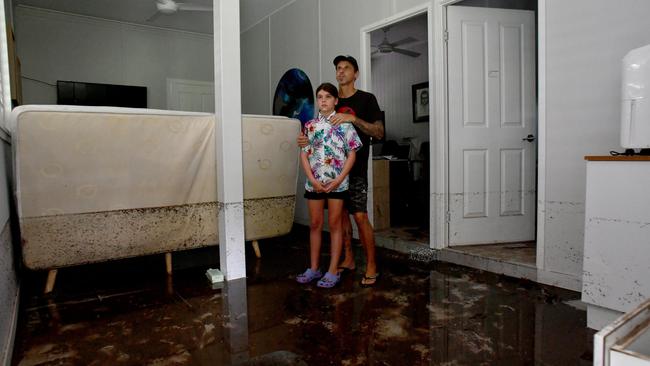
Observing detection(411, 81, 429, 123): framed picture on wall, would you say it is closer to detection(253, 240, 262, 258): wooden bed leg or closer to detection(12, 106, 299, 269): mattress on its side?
detection(12, 106, 299, 269): mattress on its side

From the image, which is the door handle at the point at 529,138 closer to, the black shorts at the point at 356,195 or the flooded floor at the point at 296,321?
the flooded floor at the point at 296,321

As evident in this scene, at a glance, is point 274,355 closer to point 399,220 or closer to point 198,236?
point 198,236

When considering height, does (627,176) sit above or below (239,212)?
above

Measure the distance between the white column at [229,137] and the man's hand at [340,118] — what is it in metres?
0.68

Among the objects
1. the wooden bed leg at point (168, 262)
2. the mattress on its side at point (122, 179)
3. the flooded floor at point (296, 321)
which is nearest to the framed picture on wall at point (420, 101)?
the mattress on its side at point (122, 179)

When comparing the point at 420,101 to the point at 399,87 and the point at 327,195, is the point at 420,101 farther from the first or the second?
the point at 327,195

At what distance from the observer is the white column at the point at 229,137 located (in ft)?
8.68

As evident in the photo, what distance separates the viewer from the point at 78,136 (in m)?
2.35

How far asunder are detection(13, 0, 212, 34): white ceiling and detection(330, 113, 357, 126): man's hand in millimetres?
3845

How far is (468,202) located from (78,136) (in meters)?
2.74

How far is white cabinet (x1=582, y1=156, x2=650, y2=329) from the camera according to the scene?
66.6 inches

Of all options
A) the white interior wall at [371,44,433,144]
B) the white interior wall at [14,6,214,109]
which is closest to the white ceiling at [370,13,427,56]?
the white interior wall at [371,44,433,144]

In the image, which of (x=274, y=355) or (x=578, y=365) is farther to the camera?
(x=274, y=355)

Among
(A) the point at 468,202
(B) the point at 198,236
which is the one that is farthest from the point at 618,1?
(B) the point at 198,236
